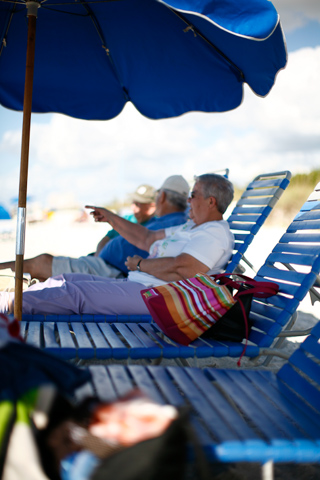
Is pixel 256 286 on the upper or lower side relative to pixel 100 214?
lower

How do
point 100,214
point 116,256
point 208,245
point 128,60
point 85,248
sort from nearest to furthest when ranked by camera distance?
point 208,245 < point 128,60 < point 100,214 < point 116,256 < point 85,248

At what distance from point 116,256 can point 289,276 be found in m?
2.09

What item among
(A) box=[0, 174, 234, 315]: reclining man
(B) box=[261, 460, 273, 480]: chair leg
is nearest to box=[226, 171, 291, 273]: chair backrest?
(A) box=[0, 174, 234, 315]: reclining man

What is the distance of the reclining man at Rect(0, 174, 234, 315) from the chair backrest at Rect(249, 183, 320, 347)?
1.26 ft

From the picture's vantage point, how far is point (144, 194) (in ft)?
16.3

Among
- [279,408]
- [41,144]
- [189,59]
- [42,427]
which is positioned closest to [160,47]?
[189,59]

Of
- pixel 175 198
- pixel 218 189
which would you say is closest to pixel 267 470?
pixel 218 189

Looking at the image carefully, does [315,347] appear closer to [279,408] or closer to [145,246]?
[279,408]

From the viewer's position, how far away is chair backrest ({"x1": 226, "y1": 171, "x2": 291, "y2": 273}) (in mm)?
3348

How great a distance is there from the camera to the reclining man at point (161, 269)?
298 centimetres

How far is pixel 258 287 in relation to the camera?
98.0 inches

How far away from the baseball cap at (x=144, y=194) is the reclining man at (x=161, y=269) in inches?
58.4

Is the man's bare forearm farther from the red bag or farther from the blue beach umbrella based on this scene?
the red bag

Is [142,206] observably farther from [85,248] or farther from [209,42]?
[85,248]
